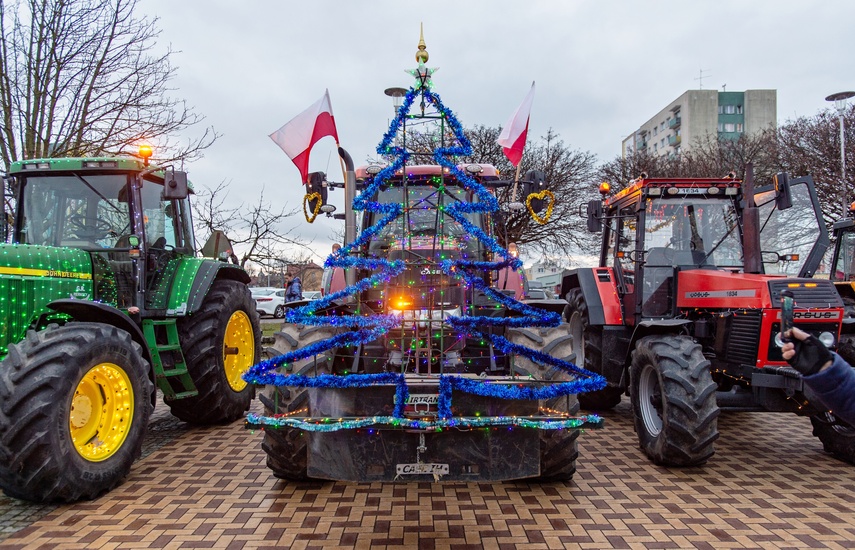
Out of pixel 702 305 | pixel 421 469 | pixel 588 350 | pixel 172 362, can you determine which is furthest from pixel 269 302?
pixel 421 469

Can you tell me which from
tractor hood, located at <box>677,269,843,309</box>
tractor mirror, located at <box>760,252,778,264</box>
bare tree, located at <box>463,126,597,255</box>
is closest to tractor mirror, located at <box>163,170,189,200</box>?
tractor hood, located at <box>677,269,843,309</box>

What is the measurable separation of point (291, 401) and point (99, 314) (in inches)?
76.5

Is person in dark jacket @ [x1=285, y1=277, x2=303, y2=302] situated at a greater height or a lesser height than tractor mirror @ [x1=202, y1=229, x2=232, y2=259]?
lesser

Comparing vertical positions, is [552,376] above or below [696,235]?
below

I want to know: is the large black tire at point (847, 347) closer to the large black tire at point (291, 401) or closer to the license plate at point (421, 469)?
the license plate at point (421, 469)

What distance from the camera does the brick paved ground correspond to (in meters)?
3.74

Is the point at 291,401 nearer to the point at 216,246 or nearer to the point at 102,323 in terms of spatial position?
the point at 102,323

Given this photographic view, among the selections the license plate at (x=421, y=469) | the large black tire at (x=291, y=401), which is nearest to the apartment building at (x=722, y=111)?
the large black tire at (x=291, y=401)

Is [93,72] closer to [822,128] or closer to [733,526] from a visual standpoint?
[733,526]

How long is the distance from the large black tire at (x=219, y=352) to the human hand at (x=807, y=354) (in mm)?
5193

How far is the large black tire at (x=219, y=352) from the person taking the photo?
20.1 feet

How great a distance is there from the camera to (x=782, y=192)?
18.4 feet

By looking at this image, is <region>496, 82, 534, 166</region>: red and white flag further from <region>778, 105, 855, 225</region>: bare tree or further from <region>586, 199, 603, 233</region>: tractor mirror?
<region>778, 105, 855, 225</region>: bare tree

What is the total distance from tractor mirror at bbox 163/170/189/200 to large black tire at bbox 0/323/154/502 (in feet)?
4.55
